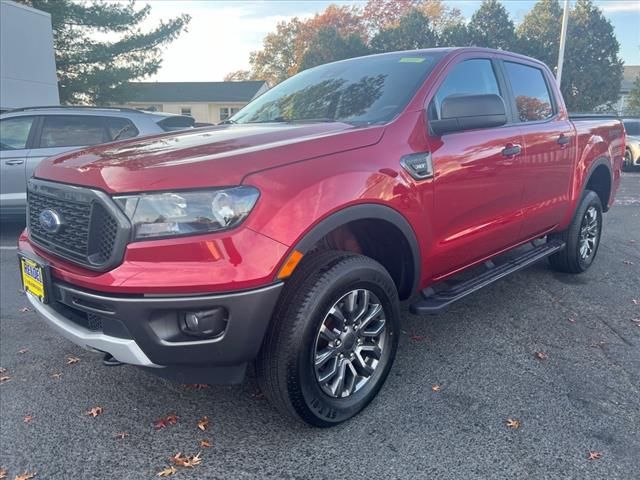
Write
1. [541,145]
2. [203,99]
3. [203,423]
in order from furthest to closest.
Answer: [203,99] < [541,145] < [203,423]

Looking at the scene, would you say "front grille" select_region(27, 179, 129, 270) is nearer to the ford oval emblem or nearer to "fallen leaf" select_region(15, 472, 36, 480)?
the ford oval emblem

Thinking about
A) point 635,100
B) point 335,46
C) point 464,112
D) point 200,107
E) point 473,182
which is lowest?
point 473,182

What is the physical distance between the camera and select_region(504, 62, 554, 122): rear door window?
13.5 ft

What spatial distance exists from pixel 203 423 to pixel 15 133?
18.8ft

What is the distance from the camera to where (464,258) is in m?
3.50

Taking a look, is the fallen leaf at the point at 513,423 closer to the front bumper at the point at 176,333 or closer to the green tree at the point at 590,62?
the front bumper at the point at 176,333

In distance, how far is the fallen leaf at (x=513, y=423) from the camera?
2.69 m

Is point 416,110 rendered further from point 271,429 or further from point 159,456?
point 159,456

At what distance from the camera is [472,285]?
3498 mm

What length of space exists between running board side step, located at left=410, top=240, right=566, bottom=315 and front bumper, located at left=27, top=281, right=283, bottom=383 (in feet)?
3.90

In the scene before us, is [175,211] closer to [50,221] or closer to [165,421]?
[50,221]

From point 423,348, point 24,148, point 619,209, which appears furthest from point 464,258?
point 619,209

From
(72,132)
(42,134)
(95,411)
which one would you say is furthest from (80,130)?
(95,411)

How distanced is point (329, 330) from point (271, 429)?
60 cm
